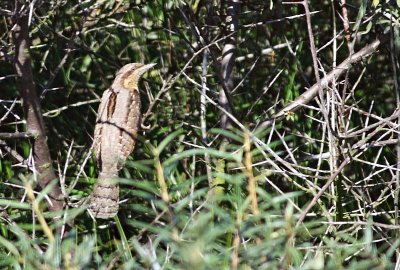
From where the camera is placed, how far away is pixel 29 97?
4629 mm

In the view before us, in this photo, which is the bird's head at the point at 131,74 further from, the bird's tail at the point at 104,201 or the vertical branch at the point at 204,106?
the bird's tail at the point at 104,201

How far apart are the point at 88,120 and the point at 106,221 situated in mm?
798

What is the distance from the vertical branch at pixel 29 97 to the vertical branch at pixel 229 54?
1.11 meters

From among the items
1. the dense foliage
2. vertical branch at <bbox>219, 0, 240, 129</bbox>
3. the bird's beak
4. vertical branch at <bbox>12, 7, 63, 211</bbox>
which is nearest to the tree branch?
the dense foliage

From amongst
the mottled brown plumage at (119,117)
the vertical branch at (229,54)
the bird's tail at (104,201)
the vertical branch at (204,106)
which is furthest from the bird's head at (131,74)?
the bird's tail at (104,201)

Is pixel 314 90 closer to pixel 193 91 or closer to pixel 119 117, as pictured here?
pixel 193 91

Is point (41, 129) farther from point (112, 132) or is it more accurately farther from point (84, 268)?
point (84, 268)

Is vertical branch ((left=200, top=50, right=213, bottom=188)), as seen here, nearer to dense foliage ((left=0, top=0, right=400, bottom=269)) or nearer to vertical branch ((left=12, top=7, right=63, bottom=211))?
dense foliage ((left=0, top=0, right=400, bottom=269))

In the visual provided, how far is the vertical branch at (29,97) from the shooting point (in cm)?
462

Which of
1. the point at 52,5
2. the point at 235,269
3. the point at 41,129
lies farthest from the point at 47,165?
the point at 235,269

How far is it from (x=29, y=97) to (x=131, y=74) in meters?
1.02

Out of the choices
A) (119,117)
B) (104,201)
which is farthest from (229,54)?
(104,201)

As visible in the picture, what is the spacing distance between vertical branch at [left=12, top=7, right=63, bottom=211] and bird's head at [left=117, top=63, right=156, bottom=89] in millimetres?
920

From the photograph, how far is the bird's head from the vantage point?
5.46 m
